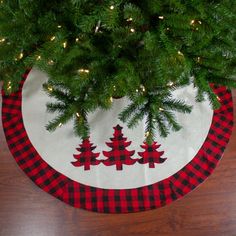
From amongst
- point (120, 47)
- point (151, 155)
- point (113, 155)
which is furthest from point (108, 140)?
point (120, 47)

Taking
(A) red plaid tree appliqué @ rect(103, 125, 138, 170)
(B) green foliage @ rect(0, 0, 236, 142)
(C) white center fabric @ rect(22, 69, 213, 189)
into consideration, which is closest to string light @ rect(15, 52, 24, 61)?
(B) green foliage @ rect(0, 0, 236, 142)

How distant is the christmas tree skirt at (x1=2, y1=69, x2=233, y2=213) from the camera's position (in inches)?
38.4

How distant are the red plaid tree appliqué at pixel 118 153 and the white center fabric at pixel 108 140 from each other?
0.05 ft

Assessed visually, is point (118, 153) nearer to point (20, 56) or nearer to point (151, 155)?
point (151, 155)

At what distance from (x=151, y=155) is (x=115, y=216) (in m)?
0.24

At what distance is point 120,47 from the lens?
765 millimetres

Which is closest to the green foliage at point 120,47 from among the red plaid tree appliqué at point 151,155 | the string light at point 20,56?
the string light at point 20,56

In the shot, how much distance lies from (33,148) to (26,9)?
0.51 meters

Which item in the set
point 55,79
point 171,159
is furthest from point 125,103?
point 55,79

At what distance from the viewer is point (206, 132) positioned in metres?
1.07

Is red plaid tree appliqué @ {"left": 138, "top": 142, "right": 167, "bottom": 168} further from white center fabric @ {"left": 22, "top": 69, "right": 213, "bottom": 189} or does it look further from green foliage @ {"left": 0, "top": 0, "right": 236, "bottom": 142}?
green foliage @ {"left": 0, "top": 0, "right": 236, "bottom": 142}

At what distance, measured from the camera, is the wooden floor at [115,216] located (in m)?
0.94

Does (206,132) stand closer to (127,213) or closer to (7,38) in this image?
(127,213)

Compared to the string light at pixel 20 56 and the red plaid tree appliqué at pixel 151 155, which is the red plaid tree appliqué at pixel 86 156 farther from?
the string light at pixel 20 56
